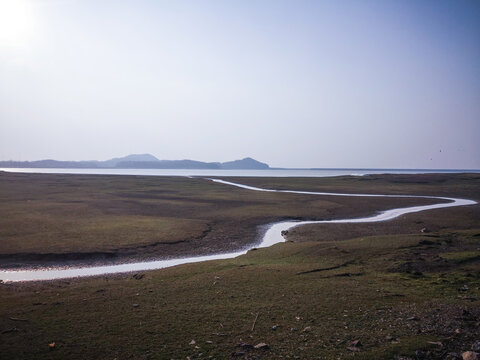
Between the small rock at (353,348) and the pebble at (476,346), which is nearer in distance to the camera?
the pebble at (476,346)

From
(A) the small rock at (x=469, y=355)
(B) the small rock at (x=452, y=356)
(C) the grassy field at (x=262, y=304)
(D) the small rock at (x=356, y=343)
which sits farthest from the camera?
(C) the grassy field at (x=262, y=304)

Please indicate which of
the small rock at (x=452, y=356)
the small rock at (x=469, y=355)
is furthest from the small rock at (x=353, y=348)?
the small rock at (x=469, y=355)

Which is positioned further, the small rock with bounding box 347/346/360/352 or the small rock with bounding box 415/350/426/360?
the small rock with bounding box 347/346/360/352

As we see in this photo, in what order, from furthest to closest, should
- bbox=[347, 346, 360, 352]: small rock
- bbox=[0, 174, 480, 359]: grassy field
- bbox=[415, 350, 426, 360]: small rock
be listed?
bbox=[0, 174, 480, 359]: grassy field
bbox=[347, 346, 360, 352]: small rock
bbox=[415, 350, 426, 360]: small rock

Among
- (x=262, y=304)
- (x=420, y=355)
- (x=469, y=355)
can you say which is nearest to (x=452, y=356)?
(x=469, y=355)

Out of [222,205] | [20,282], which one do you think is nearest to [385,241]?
[20,282]

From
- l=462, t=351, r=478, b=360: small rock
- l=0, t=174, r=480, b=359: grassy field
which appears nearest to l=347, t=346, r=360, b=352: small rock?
l=0, t=174, r=480, b=359: grassy field

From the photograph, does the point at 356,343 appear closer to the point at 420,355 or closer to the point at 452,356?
the point at 420,355

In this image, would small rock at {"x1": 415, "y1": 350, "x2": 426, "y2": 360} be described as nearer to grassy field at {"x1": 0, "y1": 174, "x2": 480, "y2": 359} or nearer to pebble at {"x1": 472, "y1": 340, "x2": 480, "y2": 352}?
grassy field at {"x1": 0, "y1": 174, "x2": 480, "y2": 359}

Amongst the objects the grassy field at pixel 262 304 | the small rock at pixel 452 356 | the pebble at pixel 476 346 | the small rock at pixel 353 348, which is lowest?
the grassy field at pixel 262 304

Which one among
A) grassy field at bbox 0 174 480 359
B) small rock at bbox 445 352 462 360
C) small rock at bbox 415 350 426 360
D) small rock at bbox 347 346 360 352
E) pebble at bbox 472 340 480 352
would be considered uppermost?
pebble at bbox 472 340 480 352

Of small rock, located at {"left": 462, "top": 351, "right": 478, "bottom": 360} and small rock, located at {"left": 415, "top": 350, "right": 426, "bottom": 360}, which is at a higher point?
small rock, located at {"left": 462, "top": 351, "right": 478, "bottom": 360}

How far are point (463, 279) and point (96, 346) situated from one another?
16.3m

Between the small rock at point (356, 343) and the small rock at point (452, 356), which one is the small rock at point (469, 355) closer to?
the small rock at point (452, 356)
